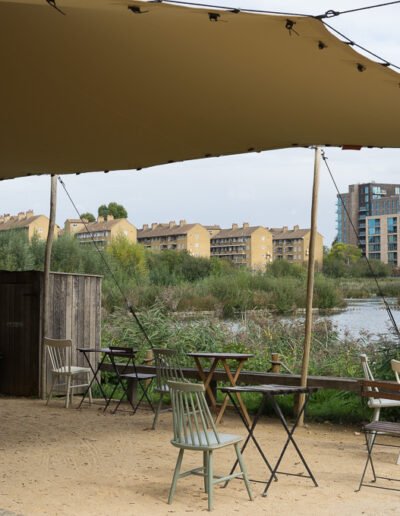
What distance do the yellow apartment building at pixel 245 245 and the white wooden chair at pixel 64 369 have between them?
4.29 metres

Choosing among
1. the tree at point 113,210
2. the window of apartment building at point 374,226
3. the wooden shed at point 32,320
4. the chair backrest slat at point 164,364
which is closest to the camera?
the chair backrest slat at point 164,364

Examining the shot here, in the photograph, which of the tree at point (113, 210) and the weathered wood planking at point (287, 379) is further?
the tree at point (113, 210)

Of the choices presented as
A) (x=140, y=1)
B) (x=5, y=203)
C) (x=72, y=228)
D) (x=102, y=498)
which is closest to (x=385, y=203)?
(x=102, y=498)

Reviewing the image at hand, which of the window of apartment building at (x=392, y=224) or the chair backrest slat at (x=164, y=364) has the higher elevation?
the window of apartment building at (x=392, y=224)

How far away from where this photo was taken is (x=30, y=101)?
5.77 metres

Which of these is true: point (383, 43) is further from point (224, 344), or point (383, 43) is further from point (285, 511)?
point (224, 344)

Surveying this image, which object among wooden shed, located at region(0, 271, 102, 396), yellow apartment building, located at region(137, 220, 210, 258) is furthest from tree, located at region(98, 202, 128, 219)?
wooden shed, located at region(0, 271, 102, 396)

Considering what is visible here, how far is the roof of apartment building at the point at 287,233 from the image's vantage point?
12938 millimetres

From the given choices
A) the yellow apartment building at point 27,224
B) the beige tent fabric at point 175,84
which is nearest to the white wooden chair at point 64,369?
the beige tent fabric at point 175,84

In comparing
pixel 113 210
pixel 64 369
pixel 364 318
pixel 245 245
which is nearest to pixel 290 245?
pixel 245 245

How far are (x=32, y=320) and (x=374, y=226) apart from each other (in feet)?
15.0

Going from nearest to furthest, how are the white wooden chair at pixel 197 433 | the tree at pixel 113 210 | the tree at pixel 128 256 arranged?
the white wooden chair at pixel 197 433 < the tree at pixel 128 256 < the tree at pixel 113 210

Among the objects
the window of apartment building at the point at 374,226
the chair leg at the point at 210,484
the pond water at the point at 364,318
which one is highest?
the window of apartment building at the point at 374,226

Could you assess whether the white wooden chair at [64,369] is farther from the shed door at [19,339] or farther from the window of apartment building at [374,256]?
the window of apartment building at [374,256]
